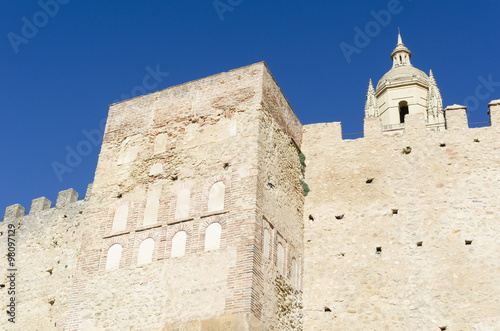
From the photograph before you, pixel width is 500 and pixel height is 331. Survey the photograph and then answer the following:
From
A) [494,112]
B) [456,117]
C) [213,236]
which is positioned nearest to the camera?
[213,236]

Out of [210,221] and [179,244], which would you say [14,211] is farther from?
[210,221]

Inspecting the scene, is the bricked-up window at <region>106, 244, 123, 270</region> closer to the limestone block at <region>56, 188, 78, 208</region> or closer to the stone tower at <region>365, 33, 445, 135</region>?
the limestone block at <region>56, 188, 78, 208</region>

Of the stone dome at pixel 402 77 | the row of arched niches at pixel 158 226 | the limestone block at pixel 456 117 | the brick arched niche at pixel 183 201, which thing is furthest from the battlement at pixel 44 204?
the stone dome at pixel 402 77

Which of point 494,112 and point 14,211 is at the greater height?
point 494,112

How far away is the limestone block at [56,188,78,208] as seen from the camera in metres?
17.0

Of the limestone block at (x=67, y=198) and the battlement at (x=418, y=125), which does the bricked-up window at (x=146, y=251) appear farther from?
the limestone block at (x=67, y=198)

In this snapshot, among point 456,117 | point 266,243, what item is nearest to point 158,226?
point 266,243

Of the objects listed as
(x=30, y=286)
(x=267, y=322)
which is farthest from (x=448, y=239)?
(x=30, y=286)

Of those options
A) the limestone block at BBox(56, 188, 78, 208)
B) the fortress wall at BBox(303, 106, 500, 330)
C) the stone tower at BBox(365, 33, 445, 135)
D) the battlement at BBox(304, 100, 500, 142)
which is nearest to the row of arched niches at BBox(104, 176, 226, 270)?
the fortress wall at BBox(303, 106, 500, 330)

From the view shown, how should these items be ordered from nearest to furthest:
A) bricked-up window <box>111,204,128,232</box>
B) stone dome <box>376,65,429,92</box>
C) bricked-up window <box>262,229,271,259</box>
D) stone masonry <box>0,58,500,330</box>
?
stone masonry <box>0,58,500,330</box> → bricked-up window <box>262,229,271,259</box> → bricked-up window <box>111,204,128,232</box> → stone dome <box>376,65,429,92</box>

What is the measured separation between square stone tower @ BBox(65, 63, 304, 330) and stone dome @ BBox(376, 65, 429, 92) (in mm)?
35483

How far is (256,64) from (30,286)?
326 inches

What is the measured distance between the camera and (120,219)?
42.4 ft

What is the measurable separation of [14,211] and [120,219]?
6.46 metres
